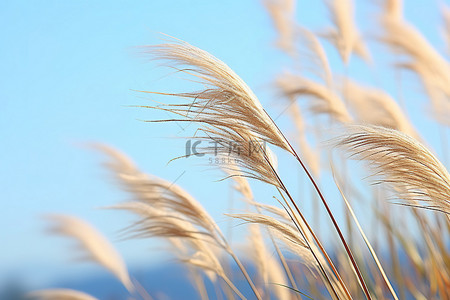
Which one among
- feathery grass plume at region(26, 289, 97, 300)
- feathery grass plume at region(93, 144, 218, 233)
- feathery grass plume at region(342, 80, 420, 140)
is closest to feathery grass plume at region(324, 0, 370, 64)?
feathery grass plume at region(342, 80, 420, 140)

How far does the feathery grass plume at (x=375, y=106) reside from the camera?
2.04m

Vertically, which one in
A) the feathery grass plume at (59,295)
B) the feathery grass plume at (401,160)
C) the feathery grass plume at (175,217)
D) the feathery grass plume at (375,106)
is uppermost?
the feathery grass plume at (375,106)

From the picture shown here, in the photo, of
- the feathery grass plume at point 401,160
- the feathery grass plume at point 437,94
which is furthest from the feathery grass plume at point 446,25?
the feathery grass plume at point 401,160

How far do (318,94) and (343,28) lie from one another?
0.57 m

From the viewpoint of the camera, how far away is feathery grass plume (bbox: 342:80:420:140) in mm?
2035

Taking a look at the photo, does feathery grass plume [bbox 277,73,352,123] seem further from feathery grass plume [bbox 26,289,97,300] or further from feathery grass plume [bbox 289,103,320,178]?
feathery grass plume [bbox 26,289,97,300]

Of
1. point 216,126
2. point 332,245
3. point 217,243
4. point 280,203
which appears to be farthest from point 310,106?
point 216,126

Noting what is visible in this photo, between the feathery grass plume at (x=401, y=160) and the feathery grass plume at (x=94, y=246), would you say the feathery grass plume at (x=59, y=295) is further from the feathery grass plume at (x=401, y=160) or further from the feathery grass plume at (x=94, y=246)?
the feathery grass plume at (x=401, y=160)

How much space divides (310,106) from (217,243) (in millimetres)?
867

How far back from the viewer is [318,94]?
6.40 ft

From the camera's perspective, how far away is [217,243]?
1.58 meters

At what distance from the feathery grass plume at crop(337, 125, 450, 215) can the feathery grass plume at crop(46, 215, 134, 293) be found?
1.74 metres

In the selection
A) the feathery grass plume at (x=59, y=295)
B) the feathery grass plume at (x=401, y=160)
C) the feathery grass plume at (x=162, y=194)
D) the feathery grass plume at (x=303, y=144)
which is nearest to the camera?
the feathery grass plume at (x=401, y=160)

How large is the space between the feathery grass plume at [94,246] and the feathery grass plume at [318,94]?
3.91ft
